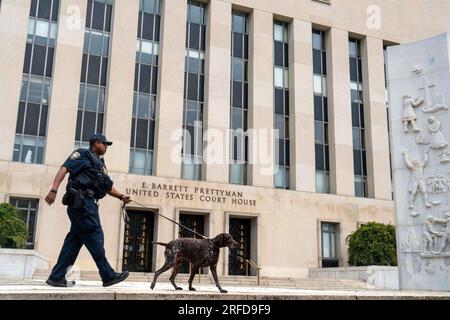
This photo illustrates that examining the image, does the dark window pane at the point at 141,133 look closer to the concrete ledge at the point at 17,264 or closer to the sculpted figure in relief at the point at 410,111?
the concrete ledge at the point at 17,264

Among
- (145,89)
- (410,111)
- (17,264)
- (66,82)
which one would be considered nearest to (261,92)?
(145,89)

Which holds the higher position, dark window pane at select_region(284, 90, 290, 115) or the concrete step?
dark window pane at select_region(284, 90, 290, 115)

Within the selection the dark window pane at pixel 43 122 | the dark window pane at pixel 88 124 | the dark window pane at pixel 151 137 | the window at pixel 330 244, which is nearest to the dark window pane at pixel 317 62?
the window at pixel 330 244

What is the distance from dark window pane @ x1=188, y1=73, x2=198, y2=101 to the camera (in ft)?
87.8

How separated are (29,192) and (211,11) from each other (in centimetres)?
1402

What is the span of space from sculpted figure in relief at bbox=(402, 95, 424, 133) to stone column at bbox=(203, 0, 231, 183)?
1293cm

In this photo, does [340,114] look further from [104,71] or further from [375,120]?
[104,71]

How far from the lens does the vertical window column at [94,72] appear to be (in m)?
24.5

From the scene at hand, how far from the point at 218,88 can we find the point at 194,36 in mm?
3467

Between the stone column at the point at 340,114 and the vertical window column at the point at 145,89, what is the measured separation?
34.8 feet

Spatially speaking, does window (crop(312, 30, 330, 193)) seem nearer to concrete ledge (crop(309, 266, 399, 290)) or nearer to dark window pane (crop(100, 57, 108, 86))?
concrete ledge (crop(309, 266, 399, 290))

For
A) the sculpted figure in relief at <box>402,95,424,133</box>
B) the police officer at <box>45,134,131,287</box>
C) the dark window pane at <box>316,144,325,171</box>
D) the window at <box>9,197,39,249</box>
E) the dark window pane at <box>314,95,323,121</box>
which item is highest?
the dark window pane at <box>314,95,323,121</box>

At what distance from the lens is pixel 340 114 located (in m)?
29.4

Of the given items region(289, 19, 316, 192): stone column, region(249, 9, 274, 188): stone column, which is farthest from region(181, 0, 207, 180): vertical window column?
region(289, 19, 316, 192): stone column
